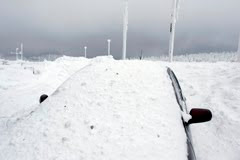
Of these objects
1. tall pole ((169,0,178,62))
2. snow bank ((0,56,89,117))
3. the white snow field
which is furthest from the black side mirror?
tall pole ((169,0,178,62))

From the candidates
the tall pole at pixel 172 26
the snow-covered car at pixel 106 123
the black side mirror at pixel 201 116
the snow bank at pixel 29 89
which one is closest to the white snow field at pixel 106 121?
the snow-covered car at pixel 106 123

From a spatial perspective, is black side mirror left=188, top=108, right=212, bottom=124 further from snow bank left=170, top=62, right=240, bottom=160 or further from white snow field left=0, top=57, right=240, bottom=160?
snow bank left=170, top=62, right=240, bottom=160

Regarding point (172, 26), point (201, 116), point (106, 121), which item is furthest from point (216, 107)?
point (172, 26)

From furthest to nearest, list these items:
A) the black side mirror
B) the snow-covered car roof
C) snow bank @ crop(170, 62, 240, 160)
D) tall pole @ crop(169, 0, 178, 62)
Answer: tall pole @ crop(169, 0, 178, 62)
snow bank @ crop(170, 62, 240, 160)
the black side mirror
the snow-covered car roof

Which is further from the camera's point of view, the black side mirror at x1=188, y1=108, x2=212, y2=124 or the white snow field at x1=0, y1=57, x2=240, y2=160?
the black side mirror at x1=188, y1=108, x2=212, y2=124

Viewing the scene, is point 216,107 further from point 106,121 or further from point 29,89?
Answer: point 29,89

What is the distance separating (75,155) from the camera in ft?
7.12

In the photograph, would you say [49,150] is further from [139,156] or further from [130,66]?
[130,66]

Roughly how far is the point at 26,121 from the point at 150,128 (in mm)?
1391

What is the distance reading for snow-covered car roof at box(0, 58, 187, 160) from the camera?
2244 mm

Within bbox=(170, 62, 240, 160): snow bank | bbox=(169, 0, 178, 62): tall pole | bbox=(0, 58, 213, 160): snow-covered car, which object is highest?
bbox=(169, 0, 178, 62): tall pole

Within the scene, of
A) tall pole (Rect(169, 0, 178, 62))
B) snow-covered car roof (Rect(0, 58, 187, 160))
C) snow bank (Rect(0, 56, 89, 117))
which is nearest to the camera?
snow-covered car roof (Rect(0, 58, 187, 160))

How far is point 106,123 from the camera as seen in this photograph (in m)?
2.55

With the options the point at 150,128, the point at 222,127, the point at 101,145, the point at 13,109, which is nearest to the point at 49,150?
the point at 101,145
